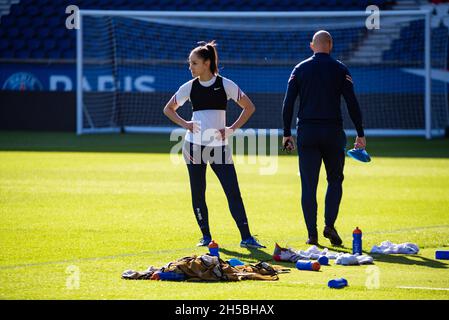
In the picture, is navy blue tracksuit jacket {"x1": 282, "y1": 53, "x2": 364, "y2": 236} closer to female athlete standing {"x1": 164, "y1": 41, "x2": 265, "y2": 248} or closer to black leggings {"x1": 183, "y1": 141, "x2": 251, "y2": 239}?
female athlete standing {"x1": 164, "y1": 41, "x2": 265, "y2": 248}

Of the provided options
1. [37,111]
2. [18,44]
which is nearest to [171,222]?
[37,111]

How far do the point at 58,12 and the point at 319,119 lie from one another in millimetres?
26431

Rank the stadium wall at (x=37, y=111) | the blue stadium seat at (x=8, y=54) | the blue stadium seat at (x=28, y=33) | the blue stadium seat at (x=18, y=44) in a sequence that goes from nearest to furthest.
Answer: the stadium wall at (x=37, y=111), the blue stadium seat at (x=8, y=54), the blue stadium seat at (x=18, y=44), the blue stadium seat at (x=28, y=33)

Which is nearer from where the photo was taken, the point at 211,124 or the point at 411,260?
the point at 411,260

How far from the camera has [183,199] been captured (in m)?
15.7

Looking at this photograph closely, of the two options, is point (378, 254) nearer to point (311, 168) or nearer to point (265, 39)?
point (311, 168)

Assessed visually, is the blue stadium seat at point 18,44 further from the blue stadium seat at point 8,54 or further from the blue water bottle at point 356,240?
the blue water bottle at point 356,240

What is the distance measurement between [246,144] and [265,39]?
585cm

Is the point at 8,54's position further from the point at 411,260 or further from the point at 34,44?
the point at 411,260

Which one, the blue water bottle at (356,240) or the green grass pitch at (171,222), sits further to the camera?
the blue water bottle at (356,240)

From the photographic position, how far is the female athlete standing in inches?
431

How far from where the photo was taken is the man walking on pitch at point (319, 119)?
11164mm

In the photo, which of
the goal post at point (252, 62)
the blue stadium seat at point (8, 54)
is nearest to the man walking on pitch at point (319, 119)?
the goal post at point (252, 62)

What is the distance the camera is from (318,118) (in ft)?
36.7
